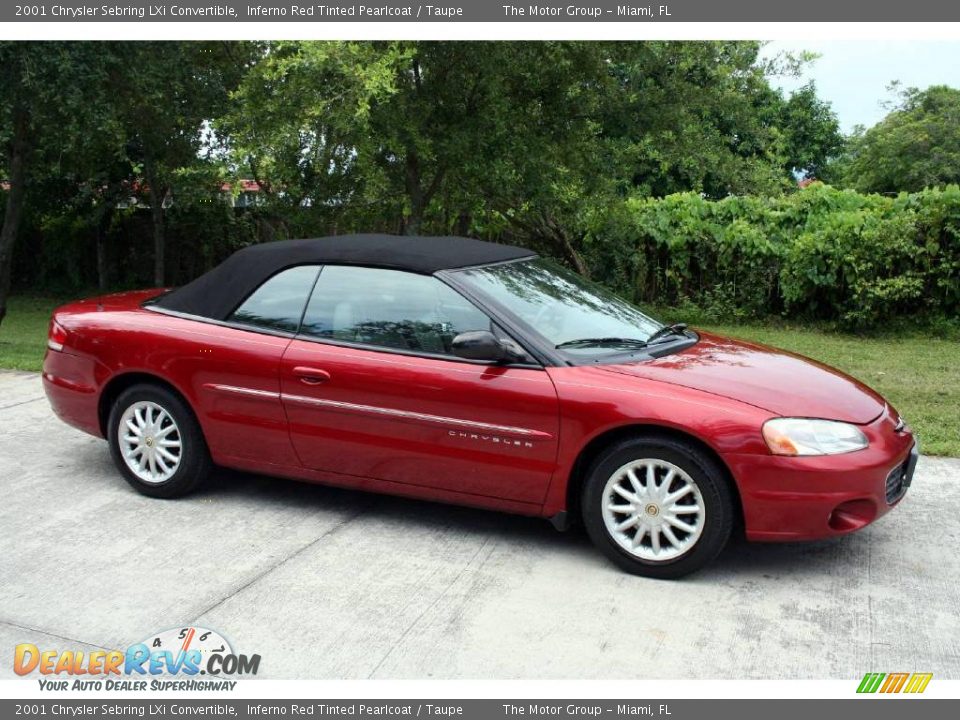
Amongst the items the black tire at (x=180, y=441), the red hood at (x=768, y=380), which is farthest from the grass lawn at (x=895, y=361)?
the black tire at (x=180, y=441)

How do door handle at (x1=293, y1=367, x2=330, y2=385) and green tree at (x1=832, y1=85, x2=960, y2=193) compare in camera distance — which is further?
green tree at (x1=832, y1=85, x2=960, y2=193)

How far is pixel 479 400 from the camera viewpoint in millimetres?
4562

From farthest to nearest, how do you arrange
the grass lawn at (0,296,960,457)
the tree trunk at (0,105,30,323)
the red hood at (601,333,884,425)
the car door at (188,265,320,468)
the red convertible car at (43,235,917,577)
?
the tree trunk at (0,105,30,323), the grass lawn at (0,296,960,457), the car door at (188,265,320,468), the red hood at (601,333,884,425), the red convertible car at (43,235,917,577)

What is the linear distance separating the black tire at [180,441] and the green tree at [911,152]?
1335 inches

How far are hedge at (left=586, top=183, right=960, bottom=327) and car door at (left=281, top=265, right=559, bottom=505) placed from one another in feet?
25.7

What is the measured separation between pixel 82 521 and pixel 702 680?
3253 millimetres

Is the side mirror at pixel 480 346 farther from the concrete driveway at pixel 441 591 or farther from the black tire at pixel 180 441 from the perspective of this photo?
the black tire at pixel 180 441

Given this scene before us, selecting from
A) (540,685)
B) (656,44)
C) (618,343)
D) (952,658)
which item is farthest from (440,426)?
(656,44)

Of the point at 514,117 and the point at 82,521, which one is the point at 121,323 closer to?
the point at 82,521

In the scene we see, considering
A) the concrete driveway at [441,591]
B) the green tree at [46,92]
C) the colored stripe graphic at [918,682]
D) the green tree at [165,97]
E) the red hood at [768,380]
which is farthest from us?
the green tree at [165,97]

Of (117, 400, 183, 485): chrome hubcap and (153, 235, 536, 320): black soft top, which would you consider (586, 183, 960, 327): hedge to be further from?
(117, 400, 183, 485): chrome hubcap

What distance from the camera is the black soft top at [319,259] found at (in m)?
5.06

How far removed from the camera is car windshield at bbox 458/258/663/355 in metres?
4.81

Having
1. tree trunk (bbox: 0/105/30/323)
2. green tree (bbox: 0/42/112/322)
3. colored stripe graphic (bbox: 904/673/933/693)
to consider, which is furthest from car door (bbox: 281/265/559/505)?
tree trunk (bbox: 0/105/30/323)
